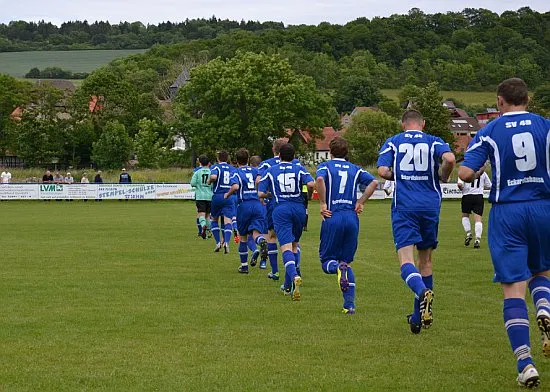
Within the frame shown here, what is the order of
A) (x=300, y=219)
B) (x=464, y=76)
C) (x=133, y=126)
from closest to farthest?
(x=300, y=219) < (x=133, y=126) < (x=464, y=76)

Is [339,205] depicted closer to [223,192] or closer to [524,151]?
[524,151]

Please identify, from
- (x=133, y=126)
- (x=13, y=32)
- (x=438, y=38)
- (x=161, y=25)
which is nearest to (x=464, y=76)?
(x=438, y=38)

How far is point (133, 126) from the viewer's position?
316ft

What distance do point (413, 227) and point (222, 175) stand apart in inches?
370

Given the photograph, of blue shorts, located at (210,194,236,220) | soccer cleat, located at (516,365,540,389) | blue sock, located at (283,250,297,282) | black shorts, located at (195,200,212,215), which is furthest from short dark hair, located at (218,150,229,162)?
soccer cleat, located at (516,365,540,389)

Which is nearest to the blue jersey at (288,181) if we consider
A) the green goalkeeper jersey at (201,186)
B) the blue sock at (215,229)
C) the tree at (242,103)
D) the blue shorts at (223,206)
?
the blue shorts at (223,206)

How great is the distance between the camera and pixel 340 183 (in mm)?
11195

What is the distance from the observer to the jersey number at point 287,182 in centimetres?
1247

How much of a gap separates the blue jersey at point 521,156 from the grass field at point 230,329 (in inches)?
57.3

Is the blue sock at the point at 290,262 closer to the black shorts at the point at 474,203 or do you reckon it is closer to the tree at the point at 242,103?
the black shorts at the point at 474,203

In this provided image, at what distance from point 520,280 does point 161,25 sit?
19641 cm

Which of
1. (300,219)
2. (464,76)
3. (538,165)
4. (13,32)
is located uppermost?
(13,32)

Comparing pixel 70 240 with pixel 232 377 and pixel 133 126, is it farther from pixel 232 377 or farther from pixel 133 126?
pixel 133 126

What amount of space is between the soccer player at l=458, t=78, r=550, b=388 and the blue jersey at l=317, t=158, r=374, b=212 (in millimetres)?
3871
